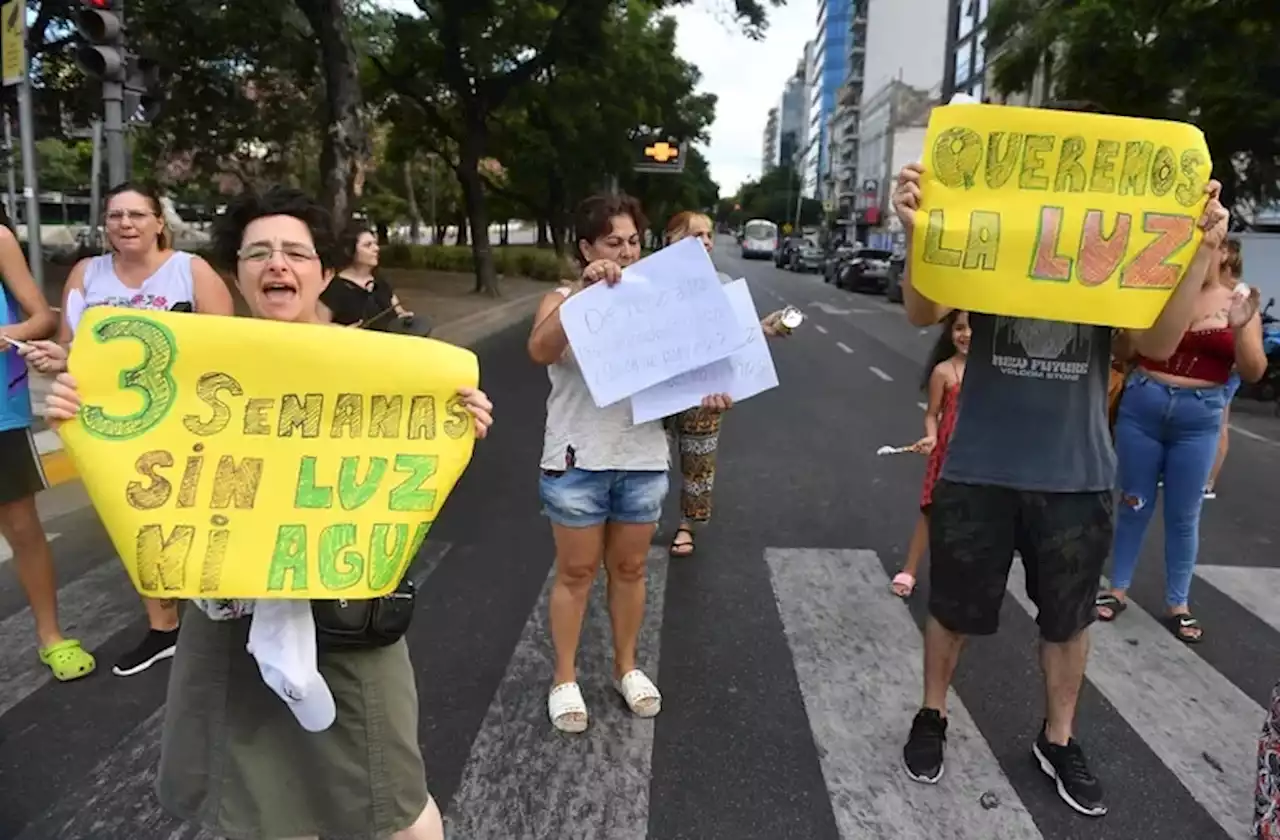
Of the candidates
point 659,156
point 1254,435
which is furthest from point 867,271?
point 1254,435

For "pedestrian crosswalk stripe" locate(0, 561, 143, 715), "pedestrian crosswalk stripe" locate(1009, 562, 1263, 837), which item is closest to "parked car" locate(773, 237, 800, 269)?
"pedestrian crosswalk stripe" locate(1009, 562, 1263, 837)

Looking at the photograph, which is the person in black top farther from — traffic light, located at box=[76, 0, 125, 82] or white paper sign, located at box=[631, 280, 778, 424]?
traffic light, located at box=[76, 0, 125, 82]

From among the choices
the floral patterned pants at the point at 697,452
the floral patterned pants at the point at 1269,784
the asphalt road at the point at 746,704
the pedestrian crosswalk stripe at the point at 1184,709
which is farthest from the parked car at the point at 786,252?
the floral patterned pants at the point at 1269,784

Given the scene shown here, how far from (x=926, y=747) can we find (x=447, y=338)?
13.1 m

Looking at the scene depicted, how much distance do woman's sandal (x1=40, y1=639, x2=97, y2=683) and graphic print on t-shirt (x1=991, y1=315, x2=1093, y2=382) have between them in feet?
11.1

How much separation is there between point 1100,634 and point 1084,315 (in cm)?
220

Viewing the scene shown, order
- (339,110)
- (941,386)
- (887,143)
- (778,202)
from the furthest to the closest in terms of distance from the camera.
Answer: (778,202) → (887,143) → (339,110) → (941,386)

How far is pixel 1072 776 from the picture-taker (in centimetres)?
308

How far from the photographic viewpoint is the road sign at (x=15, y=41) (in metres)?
7.89

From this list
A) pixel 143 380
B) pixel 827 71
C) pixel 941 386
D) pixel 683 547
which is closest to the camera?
pixel 143 380

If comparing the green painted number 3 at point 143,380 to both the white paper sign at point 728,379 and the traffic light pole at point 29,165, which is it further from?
the traffic light pole at point 29,165

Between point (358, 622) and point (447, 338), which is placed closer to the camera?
point (358, 622)

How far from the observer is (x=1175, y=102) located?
16.3m

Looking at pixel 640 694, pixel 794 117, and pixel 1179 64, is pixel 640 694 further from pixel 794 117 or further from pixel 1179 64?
pixel 794 117
